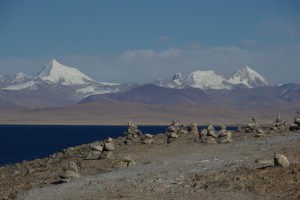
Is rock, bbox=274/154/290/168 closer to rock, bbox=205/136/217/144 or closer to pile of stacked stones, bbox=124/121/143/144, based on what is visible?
rock, bbox=205/136/217/144

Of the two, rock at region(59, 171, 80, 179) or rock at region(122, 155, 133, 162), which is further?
rock at region(122, 155, 133, 162)

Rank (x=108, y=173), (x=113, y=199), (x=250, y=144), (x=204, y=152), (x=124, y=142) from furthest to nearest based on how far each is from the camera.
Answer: (x=124, y=142) → (x=250, y=144) → (x=204, y=152) → (x=108, y=173) → (x=113, y=199)

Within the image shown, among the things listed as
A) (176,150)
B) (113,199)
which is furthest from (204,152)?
(113,199)

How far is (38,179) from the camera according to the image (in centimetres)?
3278

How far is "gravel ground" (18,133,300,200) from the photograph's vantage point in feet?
77.8

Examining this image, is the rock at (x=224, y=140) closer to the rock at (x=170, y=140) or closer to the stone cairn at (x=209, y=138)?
the stone cairn at (x=209, y=138)

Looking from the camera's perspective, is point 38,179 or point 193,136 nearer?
Result: point 38,179

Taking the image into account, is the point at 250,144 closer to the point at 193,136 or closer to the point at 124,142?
the point at 193,136

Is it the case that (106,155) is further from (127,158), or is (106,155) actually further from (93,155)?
(127,158)

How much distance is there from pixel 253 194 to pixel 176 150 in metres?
14.1

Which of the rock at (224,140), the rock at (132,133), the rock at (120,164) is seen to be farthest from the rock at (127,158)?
the rock at (132,133)

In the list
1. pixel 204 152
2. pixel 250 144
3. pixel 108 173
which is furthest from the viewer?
pixel 250 144

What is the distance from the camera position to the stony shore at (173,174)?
24.1 meters

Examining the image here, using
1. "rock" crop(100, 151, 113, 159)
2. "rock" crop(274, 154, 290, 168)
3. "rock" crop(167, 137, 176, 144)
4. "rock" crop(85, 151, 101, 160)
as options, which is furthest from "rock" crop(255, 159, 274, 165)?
"rock" crop(167, 137, 176, 144)
